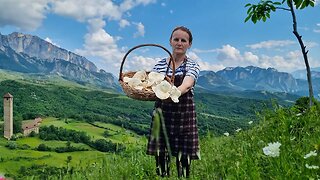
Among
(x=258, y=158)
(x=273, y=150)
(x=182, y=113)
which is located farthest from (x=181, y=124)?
(x=273, y=150)

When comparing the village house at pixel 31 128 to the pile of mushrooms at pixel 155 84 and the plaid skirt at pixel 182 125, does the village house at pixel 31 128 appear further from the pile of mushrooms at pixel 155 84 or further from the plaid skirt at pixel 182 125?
the pile of mushrooms at pixel 155 84

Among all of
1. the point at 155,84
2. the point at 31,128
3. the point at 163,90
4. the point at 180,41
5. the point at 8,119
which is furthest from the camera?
the point at 8,119

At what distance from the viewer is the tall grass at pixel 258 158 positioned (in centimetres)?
279

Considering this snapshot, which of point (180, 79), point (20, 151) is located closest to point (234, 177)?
point (180, 79)

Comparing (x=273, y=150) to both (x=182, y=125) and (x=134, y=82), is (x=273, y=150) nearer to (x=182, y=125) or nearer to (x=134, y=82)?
(x=134, y=82)

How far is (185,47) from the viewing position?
507cm

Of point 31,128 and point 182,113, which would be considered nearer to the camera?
point 182,113

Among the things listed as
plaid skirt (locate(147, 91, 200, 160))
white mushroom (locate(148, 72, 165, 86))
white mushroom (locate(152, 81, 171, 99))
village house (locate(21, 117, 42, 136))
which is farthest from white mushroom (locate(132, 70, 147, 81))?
village house (locate(21, 117, 42, 136))

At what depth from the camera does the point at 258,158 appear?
3564mm

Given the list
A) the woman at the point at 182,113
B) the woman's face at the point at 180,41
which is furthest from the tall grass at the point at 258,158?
the woman's face at the point at 180,41

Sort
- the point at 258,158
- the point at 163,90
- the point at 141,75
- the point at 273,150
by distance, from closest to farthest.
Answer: the point at 273,150 < the point at 258,158 < the point at 163,90 < the point at 141,75

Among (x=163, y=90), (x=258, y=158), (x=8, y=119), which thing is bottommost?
(x=8, y=119)

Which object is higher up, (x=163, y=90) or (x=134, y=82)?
(x=134, y=82)

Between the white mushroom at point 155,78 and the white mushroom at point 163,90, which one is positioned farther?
the white mushroom at point 155,78
